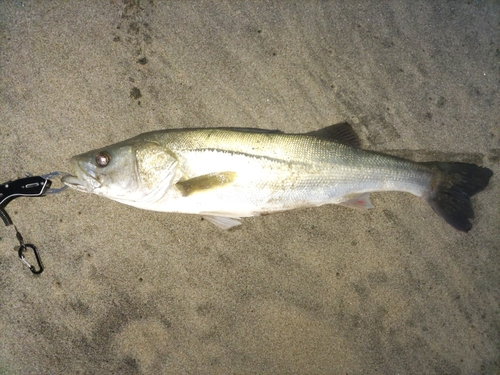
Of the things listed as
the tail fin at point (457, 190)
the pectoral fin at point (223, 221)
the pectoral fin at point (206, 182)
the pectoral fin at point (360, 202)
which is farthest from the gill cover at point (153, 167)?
the tail fin at point (457, 190)

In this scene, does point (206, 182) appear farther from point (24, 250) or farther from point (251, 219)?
point (24, 250)

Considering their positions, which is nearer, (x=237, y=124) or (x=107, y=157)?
(x=107, y=157)

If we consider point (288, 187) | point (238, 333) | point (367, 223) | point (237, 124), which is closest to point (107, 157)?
point (237, 124)

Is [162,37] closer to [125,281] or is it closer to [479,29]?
[125,281]

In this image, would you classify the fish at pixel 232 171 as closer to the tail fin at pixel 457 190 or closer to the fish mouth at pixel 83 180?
the fish mouth at pixel 83 180

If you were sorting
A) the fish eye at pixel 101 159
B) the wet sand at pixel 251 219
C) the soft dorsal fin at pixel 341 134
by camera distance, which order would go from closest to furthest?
the fish eye at pixel 101 159 → the soft dorsal fin at pixel 341 134 → the wet sand at pixel 251 219

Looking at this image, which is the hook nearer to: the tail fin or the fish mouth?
the fish mouth
